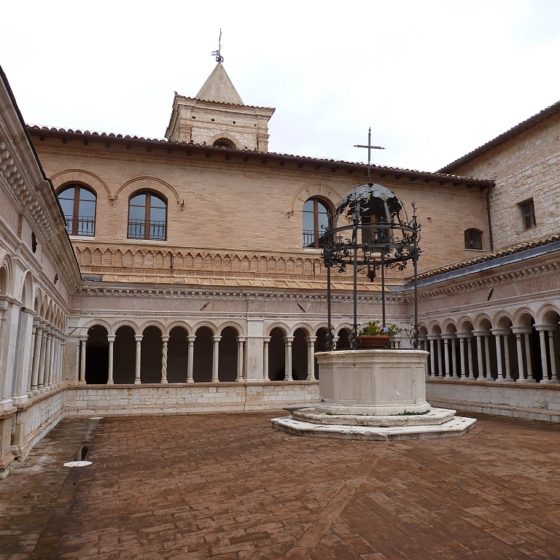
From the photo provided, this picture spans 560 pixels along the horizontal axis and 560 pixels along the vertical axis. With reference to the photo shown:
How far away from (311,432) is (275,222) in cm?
1128

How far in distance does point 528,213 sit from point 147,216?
15465mm

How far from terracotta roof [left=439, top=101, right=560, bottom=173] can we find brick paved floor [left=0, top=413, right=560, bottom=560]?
1401cm

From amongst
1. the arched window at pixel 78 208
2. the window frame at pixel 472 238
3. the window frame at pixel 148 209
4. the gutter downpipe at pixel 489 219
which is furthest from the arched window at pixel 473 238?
the arched window at pixel 78 208

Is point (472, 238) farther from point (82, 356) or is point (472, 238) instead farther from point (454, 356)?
point (82, 356)

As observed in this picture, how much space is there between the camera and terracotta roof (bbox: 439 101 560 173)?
1962 centimetres

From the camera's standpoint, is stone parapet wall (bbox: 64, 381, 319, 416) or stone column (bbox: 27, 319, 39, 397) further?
stone parapet wall (bbox: 64, 381, 319, 416)

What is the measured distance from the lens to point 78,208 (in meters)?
19.1

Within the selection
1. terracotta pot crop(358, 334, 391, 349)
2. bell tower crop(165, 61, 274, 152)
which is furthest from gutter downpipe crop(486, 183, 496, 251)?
bell tower crop(165, 61, 274, 152)

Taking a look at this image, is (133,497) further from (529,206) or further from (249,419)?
(529,206)

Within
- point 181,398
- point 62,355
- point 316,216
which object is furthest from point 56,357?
point 316,216

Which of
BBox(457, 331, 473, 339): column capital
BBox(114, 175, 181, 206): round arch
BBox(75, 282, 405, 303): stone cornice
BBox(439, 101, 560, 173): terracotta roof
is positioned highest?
BBox(439, 101, 560, 173): terracotta roof

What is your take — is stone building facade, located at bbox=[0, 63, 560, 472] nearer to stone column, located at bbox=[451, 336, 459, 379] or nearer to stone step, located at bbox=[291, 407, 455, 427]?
stone column, located at bbox=[451, 336, 459, 379]

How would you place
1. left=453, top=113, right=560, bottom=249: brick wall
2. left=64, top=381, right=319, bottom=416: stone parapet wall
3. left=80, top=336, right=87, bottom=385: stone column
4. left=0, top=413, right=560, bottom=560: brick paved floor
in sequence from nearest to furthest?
left=0, top=413, right=560, bottom=560: brick paved floor
left=64, top=381, right=319, bottom=416: stone parapet wall
left=80, top=336, right=87, bottom=385: stone column
left=453, top=113, right=560, bottom=249: brick wall

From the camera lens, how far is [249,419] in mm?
15070
